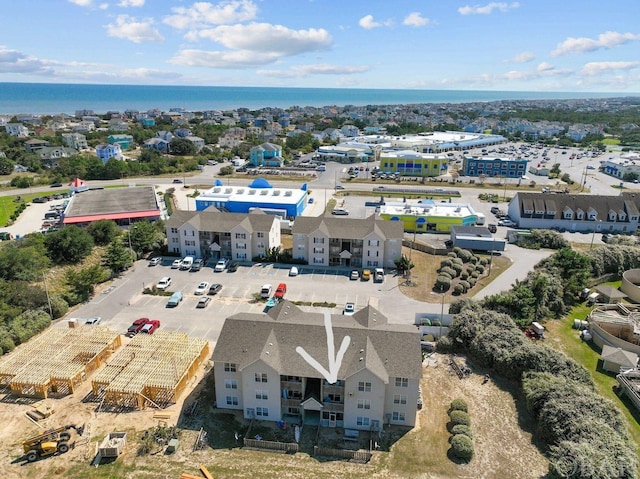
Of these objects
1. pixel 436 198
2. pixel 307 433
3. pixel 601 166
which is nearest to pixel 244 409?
pixel 307 433

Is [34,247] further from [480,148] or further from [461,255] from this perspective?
[480,148]

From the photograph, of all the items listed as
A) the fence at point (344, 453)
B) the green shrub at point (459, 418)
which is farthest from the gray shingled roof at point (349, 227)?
the fence at point (344, 453)

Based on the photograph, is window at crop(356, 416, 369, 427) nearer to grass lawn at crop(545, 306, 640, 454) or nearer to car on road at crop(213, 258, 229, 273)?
grass lawn at crop(545, 306, 640, 454)

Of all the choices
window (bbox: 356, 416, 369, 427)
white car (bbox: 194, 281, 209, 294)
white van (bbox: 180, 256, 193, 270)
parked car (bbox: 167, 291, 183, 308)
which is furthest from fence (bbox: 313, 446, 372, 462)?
white van (bbox: 180, 256, 193, 270)

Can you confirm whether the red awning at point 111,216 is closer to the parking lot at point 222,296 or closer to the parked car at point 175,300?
the parking lot at point 222,296

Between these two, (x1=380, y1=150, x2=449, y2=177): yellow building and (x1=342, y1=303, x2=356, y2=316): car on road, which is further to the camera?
(x1=380, y1=150, x2=449, y2=177): yellow building
